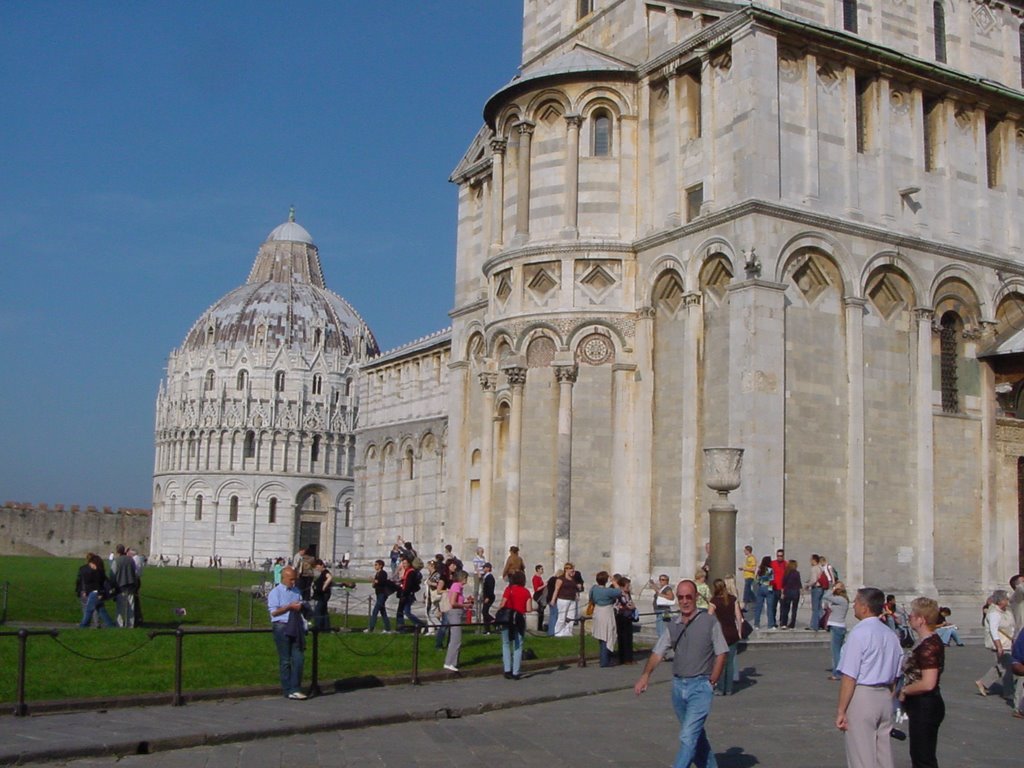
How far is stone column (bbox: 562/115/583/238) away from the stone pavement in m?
16.3

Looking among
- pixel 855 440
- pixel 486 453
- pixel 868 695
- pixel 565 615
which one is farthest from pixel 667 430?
pixel 868 695

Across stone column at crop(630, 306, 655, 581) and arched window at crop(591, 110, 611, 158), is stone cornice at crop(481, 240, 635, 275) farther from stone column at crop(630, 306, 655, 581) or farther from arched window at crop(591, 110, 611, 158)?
arched window at crop(591, 110, 611, 158)

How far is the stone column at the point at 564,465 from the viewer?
2972 centimetres

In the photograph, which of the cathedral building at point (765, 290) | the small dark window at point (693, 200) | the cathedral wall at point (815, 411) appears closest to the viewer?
the cathedral wall at point (815, 411)

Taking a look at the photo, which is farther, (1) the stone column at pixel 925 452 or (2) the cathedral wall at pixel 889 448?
(1) the stone column at pixel 925 452

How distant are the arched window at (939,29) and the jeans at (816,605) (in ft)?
54.3

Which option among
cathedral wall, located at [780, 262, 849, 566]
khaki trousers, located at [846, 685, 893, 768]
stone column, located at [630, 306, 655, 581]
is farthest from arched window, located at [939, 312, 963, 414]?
khaki trousers, located at [846, 685, 893, 768]

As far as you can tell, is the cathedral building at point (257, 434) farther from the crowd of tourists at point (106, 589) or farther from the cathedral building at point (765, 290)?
the crowd of tourists at point (106, 589)

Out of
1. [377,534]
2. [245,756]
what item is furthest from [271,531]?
[245,756]

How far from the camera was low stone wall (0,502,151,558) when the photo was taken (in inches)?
4151

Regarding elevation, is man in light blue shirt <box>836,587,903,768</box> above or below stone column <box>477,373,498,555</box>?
below

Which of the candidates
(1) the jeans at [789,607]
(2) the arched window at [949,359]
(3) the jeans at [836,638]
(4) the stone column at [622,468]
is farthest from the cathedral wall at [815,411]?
(3) the jeans at [836,638]

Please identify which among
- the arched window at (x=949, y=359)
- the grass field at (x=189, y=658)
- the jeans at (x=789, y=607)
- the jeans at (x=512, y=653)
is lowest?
the grass field at (x=189, y=658)

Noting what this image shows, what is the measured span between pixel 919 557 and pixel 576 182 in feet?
41.4
